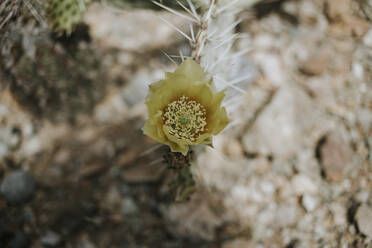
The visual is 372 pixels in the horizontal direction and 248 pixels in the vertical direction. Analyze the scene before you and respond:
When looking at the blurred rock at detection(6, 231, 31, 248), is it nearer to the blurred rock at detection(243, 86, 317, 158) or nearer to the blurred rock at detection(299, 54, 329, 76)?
the blurred rock at detection(243, 86, 317, 158)

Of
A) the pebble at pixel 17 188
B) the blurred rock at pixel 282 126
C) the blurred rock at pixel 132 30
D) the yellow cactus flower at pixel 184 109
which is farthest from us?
the blurred rock at pixel 132 30

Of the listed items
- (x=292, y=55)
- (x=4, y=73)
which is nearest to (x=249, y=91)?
(x=292, y=55)

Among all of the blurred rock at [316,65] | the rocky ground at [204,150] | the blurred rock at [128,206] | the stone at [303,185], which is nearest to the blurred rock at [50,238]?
the rocky ground at [204,150]

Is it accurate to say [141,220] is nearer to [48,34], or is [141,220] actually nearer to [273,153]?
[273,153]

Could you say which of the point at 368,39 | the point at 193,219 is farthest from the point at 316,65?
the point at 193,219

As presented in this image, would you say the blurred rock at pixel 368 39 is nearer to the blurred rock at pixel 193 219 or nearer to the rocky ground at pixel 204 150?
the rocky ground at pixel 204 150

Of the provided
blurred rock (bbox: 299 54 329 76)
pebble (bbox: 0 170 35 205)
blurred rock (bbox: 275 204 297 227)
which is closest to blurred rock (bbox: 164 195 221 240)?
blurred rock (bbox: 275 204 297 227)

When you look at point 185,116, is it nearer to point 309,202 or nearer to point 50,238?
point 309,202
